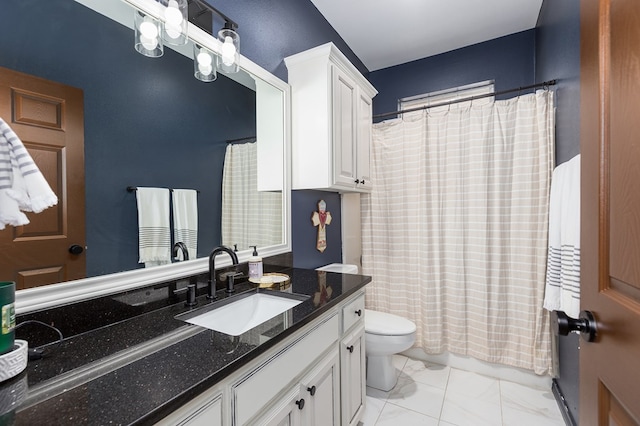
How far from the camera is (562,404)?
68.7 inches

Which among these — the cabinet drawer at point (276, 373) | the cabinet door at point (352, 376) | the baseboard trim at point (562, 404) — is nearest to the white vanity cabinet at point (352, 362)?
the cabinet door at point (352, 376)

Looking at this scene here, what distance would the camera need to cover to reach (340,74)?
1.86 m

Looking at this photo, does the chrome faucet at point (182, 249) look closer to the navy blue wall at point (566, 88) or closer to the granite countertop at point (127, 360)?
the granite countertop at point (127, 360)

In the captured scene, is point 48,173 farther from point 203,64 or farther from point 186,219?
point 203,64

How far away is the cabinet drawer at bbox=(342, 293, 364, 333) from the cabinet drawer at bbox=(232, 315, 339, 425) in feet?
0.57

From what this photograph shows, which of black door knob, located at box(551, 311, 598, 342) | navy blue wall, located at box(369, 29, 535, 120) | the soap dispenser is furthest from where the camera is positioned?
navy blue wall, located at box(369, 29, 535, 120)

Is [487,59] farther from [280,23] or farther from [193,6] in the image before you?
[193,6]

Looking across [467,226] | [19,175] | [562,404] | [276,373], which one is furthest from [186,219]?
[562,404]

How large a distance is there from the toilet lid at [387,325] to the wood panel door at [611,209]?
3.62ft

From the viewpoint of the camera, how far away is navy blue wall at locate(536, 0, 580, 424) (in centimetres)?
148

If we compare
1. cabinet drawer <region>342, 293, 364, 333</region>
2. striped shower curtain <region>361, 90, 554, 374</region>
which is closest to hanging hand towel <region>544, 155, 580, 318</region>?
striped shower curtain <region>361, 90, 554, 374</region>

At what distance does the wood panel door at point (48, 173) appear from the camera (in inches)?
30.5

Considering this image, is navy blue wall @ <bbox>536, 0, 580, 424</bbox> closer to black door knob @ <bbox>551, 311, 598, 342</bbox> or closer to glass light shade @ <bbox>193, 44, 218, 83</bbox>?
black door knob @ <bbox>551, 311, 598, 342</bbox>

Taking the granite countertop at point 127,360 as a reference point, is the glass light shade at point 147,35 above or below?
above
